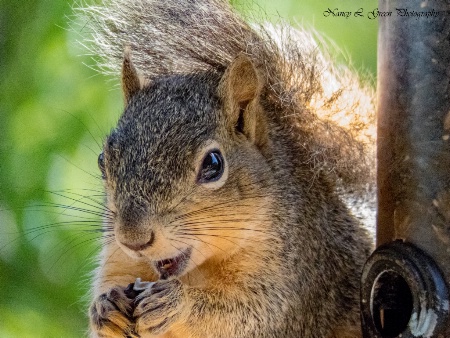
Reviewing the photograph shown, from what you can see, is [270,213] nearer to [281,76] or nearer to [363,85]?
[281,76]

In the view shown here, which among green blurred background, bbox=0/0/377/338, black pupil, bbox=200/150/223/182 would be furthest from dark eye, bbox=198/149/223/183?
green blurred background, bbox=0/0/377/338

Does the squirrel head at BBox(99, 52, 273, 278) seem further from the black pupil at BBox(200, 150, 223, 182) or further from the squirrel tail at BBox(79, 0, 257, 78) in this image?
the squirrel tail at BBox(79, 0, 257, 78)

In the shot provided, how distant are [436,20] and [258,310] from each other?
88 cm

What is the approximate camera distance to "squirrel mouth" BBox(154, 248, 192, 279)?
2023 mm

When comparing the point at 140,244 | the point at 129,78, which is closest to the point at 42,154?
the point at 129,78

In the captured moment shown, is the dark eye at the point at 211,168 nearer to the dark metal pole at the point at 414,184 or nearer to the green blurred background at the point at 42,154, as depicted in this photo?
the dark metal pole at the point at 414,184

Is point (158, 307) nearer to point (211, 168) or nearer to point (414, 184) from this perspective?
point (211, 168)

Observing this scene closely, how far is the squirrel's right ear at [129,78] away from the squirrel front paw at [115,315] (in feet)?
1.99

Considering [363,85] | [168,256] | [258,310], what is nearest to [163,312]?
[168,256]

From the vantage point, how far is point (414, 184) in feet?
6.89

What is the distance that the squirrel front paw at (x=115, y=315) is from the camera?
6.62ft

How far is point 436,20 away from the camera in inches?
81.2

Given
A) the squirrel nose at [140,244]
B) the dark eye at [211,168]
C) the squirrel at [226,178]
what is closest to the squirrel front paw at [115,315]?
the squirrel at [226,178]

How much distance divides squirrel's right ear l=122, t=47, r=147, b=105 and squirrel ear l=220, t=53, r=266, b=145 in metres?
0.28
